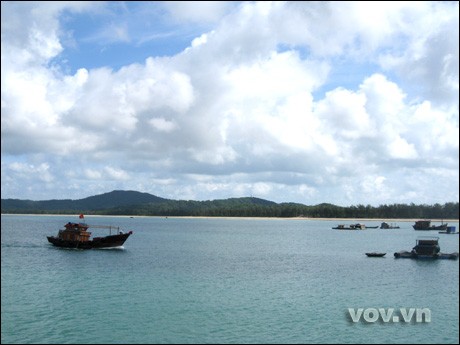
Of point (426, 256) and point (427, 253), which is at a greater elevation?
point (427, 253)

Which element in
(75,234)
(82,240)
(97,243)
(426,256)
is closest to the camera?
(426,256)

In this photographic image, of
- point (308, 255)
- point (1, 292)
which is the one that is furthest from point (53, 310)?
point (308, 255)

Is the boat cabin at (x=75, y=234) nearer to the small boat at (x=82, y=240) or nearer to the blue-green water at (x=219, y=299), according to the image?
the small boat at (x=82, y=240)

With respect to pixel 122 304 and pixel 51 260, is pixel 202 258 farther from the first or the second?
pixel 122 304

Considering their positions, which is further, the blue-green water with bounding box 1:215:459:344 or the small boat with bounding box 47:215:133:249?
the small boat with bounding box 47:215:133:249

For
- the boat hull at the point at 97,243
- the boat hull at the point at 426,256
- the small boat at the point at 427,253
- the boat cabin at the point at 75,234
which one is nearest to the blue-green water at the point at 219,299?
the boat hull at the point at 426,256

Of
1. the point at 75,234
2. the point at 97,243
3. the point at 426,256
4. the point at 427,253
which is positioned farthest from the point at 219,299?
the point at 75,234

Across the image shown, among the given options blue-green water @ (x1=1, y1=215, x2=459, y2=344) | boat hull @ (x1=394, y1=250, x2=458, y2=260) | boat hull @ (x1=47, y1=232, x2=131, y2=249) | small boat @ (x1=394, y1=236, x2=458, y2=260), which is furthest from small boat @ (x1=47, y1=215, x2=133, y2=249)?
small boat @ (x1=394, y1=236, x2=458, y2=260)

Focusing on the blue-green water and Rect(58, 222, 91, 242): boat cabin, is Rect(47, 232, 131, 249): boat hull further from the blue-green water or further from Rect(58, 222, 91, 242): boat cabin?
the blue-green water

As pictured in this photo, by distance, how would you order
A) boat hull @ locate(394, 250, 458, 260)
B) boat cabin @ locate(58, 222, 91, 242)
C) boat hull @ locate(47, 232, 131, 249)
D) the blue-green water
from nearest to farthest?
the blue-green water, boat hull @ locate(394, 250, 458, 260), boat hull @ locate(47, 232, 131, 249), boat cabin @ locate(58, 222, 91, 242)

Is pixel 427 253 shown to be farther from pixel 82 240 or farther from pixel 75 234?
pixel 75 234

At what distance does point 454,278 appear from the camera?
66875mm

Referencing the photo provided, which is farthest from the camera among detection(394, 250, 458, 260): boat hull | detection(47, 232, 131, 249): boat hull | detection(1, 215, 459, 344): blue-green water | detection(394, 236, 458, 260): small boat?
detection(47, 232, 131, 249): boat hull

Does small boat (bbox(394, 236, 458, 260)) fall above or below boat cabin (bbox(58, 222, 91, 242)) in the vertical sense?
below
